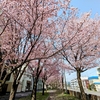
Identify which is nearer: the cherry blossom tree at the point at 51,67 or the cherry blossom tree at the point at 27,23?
the cherry blossom tree at the point at 27,23

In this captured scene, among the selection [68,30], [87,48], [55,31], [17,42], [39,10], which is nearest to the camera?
[39,10]

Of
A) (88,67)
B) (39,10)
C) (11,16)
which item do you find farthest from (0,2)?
(88,67)

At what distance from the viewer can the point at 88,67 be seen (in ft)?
36.9

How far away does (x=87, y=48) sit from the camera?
33.9 ft

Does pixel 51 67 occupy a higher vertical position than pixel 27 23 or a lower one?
higher

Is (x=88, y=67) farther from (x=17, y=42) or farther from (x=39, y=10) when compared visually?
(x=39, y=10)

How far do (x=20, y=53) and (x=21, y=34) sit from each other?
4.15 ft

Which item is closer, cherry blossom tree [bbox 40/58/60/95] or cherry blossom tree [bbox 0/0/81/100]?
cherry blossom tree [bbox 0/0/81/100]

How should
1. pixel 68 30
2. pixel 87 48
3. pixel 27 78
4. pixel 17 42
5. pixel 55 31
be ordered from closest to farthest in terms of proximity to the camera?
pixel 17 42 → pixel 55 31 → pixel 68 30 → pixel 87 48 → pixel 27 78

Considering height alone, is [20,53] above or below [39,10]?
below

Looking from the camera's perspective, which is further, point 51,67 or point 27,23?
point 51,67

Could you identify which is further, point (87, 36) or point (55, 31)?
point (87, 36)

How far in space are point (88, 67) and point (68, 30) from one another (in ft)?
16.5

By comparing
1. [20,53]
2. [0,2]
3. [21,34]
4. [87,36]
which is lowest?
[20,53]
